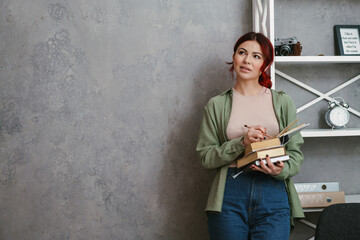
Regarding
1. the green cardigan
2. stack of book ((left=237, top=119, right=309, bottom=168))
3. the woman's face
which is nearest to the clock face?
the green cardigan

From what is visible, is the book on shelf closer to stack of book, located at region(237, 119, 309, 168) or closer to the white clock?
stack of book, located at region(237, 119, 309, 168)

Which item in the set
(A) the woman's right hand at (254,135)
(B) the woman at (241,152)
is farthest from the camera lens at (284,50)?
(A) the woman's right hand at (254,135)

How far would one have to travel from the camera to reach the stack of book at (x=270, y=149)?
1.52 metres

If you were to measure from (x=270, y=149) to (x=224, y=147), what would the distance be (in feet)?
0.73

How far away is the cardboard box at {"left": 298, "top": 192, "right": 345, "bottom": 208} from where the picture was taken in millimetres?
2006

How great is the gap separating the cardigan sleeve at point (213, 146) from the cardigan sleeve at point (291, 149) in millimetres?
221

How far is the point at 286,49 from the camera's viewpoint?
A: 2.07 m

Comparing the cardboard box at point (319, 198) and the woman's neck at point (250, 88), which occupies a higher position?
the woman's neck at point (250, 88)

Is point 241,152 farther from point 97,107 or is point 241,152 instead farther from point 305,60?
point 97,107

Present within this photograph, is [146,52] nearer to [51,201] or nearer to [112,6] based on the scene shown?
[112,6]

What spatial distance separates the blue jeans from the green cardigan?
0.05 meters

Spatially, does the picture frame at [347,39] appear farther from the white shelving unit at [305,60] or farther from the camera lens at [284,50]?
the camera lens at [284,50]

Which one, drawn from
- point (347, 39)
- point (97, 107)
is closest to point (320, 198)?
point (347, 39)

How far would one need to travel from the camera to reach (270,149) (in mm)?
1533
